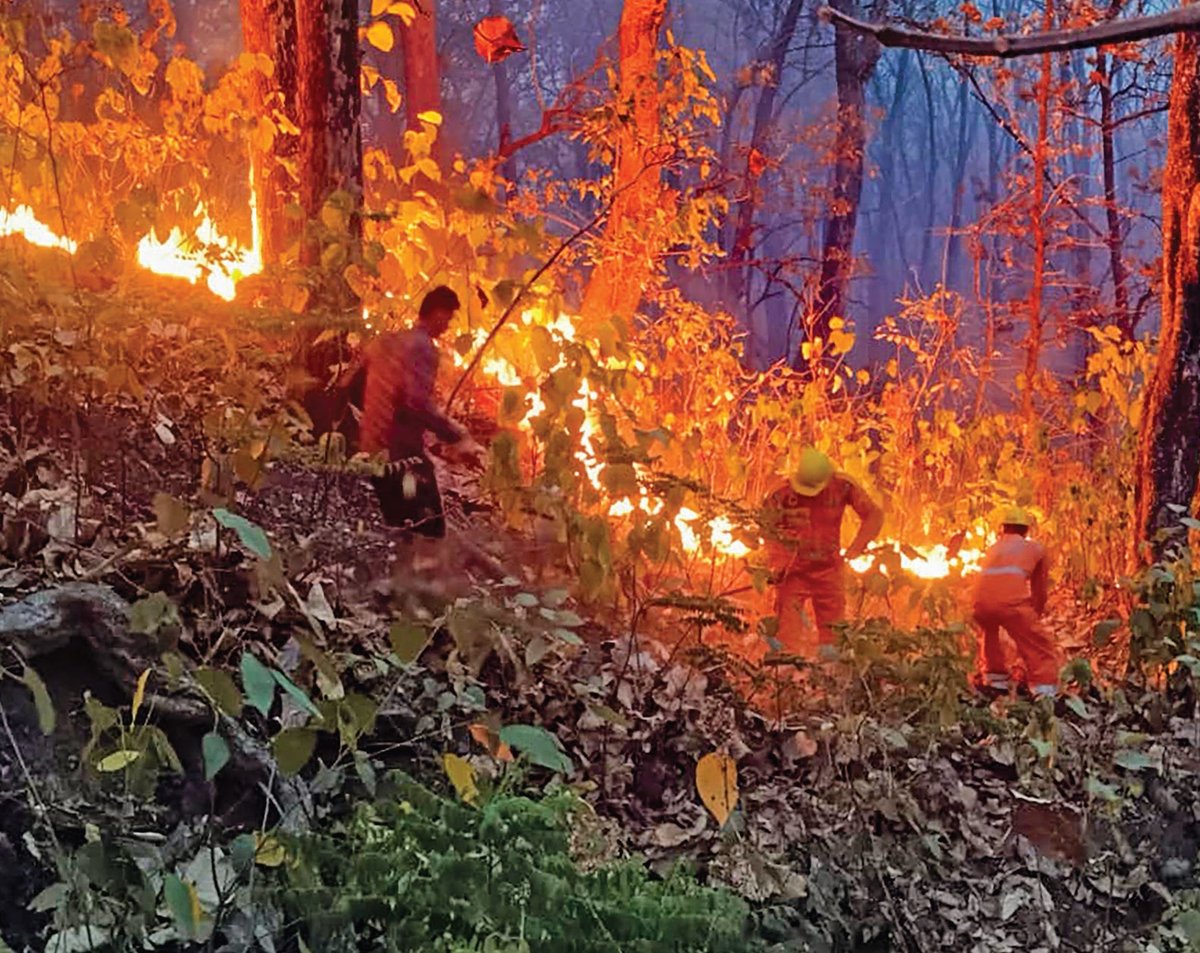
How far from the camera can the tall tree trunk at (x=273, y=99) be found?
4906mm

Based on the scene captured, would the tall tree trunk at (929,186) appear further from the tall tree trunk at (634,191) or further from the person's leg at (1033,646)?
the person's leg at (1033,646)

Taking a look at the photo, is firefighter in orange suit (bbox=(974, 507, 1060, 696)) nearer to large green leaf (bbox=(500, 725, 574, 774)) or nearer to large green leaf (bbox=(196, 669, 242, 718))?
large green leaf (bbox=(500, 725, 574, 774))

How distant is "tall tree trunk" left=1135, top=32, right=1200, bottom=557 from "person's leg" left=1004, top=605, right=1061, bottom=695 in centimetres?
59

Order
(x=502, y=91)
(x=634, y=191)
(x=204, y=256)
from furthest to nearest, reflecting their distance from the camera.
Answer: (x=502, y=91), (x=634, y=191), (x=204, y=256)

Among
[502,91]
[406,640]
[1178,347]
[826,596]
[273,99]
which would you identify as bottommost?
[406,640]

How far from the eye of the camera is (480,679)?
3080 millimetres

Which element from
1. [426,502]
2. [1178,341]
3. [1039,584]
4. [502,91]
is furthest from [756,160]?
[426,502]

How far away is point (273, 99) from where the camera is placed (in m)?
4.93

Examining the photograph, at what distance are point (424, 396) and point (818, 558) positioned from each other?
1.89m

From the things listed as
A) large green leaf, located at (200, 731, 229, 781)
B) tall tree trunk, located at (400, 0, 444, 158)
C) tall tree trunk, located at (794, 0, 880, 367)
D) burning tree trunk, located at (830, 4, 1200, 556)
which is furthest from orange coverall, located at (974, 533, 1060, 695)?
tall tree trunk, located at (794, 0, 880, 367)

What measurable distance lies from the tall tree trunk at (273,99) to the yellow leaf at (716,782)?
3.40 m

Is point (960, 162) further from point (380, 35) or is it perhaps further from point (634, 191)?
point (380, 35)

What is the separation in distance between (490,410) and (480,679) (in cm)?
298

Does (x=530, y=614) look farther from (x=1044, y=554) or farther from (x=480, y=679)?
(x=1044, y=554)
